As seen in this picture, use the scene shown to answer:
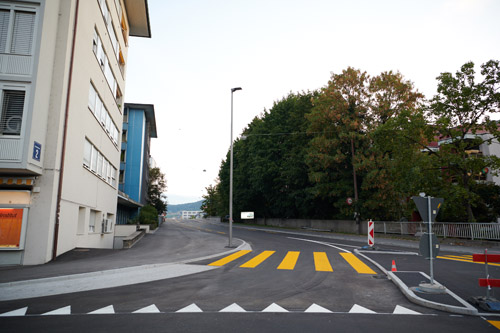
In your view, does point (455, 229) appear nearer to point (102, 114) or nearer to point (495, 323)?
point (495, 323)

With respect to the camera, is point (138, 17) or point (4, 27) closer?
point (4, 27)

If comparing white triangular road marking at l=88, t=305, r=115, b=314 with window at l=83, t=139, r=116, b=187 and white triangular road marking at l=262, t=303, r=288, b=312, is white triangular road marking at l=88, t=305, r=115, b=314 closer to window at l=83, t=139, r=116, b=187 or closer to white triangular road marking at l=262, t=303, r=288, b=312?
white triangular road marking at l=262, t=303, r=288, b=312

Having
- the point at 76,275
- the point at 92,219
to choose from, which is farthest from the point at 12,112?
the point at 92,219

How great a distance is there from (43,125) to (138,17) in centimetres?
2017

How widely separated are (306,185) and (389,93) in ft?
51.3

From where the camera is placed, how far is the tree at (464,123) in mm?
21469

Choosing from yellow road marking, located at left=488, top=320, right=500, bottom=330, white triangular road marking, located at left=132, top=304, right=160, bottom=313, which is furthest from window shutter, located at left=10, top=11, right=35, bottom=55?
yellow road marking, located at left=488, top=320, right=500, bottom=330

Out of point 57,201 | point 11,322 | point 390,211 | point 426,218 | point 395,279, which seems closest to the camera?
point 11,322

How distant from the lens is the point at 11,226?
12172 mm

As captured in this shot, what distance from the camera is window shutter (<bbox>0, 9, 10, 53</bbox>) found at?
12359 millimetres

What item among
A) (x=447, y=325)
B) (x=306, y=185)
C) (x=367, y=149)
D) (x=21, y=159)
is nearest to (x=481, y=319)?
(x=447, y=325)

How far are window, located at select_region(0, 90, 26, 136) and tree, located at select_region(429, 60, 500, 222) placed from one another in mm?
23734

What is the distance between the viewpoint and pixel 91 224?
19859 millimetres

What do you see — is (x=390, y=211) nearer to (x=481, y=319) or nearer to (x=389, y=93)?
(x=389, y=93)
